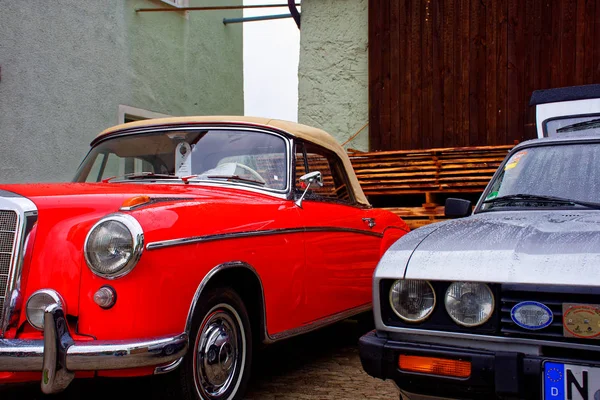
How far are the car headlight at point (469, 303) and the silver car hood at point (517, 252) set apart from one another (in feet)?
0.17

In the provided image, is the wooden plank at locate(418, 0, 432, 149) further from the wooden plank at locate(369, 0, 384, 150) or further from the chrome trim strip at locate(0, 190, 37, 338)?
the chrome trim strip at locate(0, 190, 37, 338)

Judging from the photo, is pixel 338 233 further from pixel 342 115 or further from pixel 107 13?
pixel 107 13

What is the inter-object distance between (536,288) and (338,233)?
2.18 metres

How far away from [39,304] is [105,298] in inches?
11.3

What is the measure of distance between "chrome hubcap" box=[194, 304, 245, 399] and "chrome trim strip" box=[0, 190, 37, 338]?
789mm

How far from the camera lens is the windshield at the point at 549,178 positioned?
2982mm

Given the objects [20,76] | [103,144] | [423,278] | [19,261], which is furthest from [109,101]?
[423,278]

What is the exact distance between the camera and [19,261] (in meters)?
2.64

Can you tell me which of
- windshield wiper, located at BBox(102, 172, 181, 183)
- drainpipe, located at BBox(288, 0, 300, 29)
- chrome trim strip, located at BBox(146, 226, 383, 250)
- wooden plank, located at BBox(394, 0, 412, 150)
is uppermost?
drainpipe, located at BBox(288, 0, 300, 29)

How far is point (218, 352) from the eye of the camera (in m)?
3.04

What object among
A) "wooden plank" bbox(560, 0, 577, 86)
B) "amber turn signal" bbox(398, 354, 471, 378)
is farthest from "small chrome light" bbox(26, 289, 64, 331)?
"wooden plank" bbox(560, 0, 577, 86)

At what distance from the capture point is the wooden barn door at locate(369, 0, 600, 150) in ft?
27.2

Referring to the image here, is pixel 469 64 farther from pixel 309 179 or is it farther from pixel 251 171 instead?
pixel 251 171

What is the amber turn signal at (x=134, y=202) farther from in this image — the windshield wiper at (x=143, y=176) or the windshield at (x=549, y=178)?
the windshield at (x=549, y=178)
